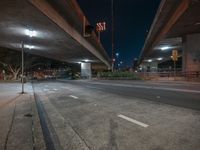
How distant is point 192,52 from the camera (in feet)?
94.1

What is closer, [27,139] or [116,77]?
[27,139]

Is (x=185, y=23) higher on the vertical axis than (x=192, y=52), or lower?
higher

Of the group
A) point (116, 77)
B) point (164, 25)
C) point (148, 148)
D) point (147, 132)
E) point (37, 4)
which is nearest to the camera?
point (148, 148)

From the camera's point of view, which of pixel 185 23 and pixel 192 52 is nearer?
pixel 185 23

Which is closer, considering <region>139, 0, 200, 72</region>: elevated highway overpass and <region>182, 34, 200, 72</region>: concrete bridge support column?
<region>139, 0, 200, 72</region>: elevated highway overpass

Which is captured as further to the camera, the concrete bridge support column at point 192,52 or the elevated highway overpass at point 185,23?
the concrete bridge support column at point 192,52

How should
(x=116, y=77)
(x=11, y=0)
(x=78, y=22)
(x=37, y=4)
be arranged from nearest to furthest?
(x=11, y=0), (x=37, y=4), (x=78, y=22), (x=116, y=77)

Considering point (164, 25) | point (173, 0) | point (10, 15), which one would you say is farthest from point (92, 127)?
point (164, 25)

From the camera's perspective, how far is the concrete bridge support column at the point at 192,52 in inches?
1121

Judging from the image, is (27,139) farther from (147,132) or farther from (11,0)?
(11,0)

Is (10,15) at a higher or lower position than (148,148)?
higher

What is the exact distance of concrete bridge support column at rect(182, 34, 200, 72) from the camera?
1121 inches

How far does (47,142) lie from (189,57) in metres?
28.3

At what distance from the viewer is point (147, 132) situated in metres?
5.82
